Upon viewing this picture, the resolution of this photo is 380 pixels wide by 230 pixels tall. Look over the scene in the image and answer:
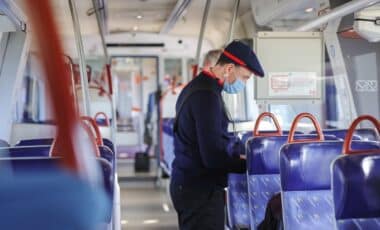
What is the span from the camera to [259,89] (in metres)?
5.14

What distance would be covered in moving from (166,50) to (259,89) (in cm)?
539

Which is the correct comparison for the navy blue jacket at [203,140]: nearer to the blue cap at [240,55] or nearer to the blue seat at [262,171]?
the blue cap at [240,55]

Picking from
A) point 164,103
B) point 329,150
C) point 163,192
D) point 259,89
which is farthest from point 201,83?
point 164,103

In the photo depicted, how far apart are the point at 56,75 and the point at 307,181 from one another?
2.36 m

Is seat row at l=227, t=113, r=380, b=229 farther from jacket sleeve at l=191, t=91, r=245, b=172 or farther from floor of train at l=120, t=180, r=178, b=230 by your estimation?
floor of train at l=120, t=180, r=178, b=230

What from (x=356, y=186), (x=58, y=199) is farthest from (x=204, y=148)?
(x=58, y=199)

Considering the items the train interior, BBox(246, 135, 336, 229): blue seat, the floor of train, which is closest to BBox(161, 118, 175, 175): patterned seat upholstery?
the train interior

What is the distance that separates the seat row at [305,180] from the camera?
6.79 feet

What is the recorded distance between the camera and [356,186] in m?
2.04

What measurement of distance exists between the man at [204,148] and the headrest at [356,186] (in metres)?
0.64

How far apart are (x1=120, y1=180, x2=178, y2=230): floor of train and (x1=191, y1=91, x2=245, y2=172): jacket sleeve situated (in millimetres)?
3510

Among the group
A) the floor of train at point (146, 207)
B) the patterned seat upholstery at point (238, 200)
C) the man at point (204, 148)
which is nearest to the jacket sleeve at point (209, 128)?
the man at point (204, 148)

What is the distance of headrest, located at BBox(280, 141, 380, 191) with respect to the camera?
266 cm

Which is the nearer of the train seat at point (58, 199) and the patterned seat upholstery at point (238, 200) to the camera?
the train seat at point (58, 199)
